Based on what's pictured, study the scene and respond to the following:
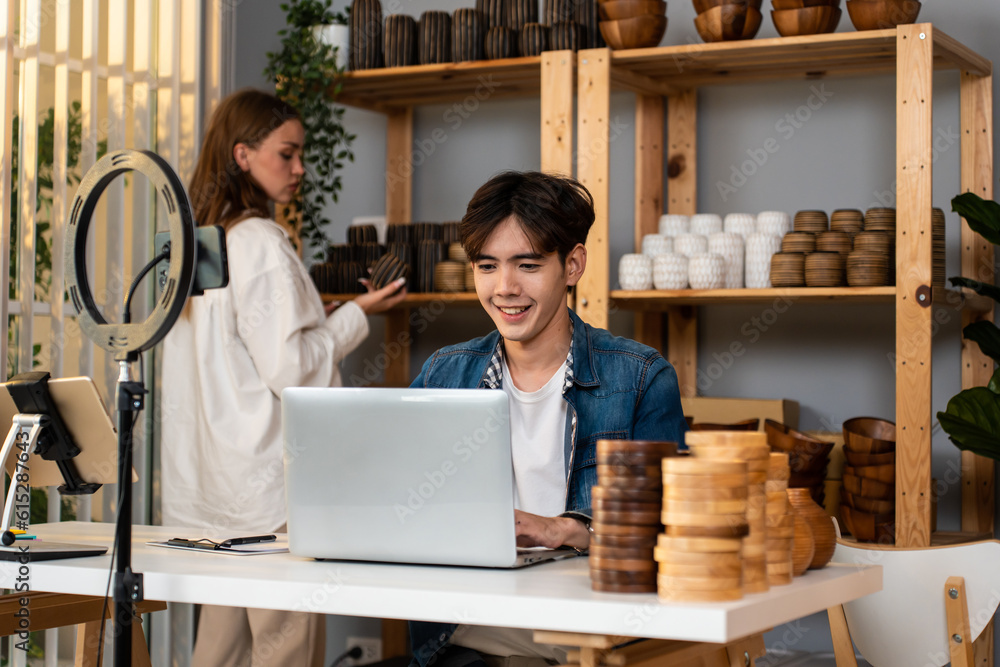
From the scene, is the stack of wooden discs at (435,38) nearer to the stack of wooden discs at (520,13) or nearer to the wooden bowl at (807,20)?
the stack of wooden discs at (520,13)

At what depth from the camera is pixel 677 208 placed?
3.31 m

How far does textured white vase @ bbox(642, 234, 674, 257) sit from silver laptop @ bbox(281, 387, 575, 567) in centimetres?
168

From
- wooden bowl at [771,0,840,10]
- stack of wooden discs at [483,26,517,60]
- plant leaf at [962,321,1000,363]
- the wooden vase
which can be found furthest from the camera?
stack of wooden discs at [483,26,517,60]

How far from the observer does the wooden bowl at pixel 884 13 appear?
2730 millimetres

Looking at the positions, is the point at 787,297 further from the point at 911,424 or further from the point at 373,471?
the point at 373,471

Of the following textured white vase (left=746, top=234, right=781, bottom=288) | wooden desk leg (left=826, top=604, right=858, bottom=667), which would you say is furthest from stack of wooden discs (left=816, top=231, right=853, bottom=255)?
wooden desk leg (left=826, top=604, right=858, bottom=667)

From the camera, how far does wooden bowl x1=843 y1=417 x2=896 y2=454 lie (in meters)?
2.69

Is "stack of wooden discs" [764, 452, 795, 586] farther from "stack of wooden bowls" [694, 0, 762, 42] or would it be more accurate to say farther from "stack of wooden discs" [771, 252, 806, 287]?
"stack of wooden bowls" [694, 0, 762, 42]

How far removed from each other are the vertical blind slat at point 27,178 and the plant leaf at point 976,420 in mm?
2216

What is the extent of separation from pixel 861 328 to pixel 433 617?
2.26m

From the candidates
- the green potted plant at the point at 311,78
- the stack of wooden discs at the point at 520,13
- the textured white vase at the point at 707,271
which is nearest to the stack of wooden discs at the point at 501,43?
the stack of wooden discs at the point at 520,13

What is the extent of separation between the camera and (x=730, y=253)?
2875 mm

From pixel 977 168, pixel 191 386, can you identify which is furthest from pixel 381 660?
pixel 977 168

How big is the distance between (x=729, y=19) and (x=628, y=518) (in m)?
2.01
